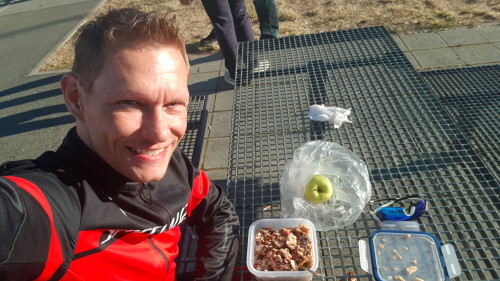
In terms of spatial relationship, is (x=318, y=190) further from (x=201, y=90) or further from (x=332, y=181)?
(x=201, y=90)

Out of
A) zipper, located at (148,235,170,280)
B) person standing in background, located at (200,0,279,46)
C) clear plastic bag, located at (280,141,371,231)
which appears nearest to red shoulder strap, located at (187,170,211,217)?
zipper, located at (148,235,170,280)

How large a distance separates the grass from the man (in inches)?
Result: 155

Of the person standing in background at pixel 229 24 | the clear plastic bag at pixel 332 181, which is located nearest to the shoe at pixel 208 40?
the person standing in background at pixel 229 24

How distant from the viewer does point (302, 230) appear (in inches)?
48.8

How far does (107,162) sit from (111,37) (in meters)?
0.41

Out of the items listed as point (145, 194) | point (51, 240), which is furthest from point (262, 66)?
point (51, 240)

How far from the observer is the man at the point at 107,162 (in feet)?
2.95

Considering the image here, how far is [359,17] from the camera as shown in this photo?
524cm

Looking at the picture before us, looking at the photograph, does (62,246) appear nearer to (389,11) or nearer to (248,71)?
(248,71)

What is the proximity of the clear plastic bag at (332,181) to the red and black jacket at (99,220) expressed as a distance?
29cm

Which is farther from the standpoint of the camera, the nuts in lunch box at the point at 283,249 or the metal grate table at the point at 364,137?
the metal grate table at the point at 364,137

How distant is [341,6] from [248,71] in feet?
14.2

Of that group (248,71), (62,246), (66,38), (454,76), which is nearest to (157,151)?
(62,246)

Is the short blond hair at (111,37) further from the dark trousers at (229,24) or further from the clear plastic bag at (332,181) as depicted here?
the dark trousers at (229,24)
